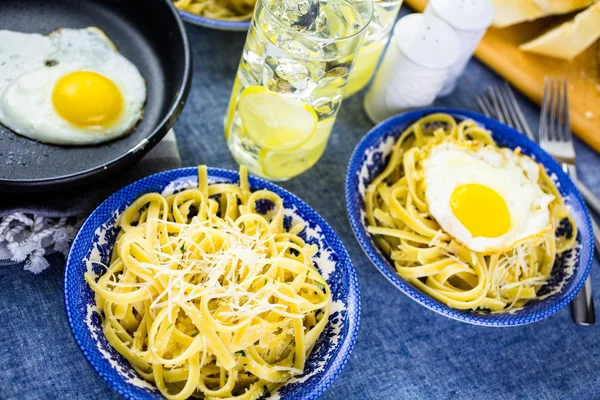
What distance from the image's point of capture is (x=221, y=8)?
86.3 inches

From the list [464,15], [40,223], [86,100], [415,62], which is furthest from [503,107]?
[40,223]

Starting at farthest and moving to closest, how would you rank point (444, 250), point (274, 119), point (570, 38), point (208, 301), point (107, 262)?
1. point (570, 38)
2. point (444, 250)
3. point (274, 119)
4. point (107, 262)
5. point (208, 301)

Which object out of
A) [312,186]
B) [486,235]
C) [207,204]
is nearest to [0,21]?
[207,204]

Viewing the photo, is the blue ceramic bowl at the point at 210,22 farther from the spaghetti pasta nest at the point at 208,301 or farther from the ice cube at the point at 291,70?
the spaghetti pasta nest at the point at 208,301

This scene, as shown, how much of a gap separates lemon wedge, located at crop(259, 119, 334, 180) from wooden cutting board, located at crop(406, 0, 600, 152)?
108cm

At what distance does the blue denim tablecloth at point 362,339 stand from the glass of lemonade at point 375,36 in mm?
234

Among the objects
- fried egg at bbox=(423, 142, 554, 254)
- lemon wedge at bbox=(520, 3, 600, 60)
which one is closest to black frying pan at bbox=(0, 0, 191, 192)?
fried egg at bbox=(423, 142, 554, 254)

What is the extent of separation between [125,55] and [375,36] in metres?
0.87

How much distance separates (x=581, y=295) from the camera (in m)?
1.87

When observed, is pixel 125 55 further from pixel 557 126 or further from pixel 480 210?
pixel 557 126

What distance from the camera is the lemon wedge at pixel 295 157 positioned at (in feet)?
5.59

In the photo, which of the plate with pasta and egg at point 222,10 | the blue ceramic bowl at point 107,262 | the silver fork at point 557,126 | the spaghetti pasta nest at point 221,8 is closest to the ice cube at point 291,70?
the blue ceramic bowl at point 107,262

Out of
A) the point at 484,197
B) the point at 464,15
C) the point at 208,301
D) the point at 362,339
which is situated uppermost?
the point at 464,15

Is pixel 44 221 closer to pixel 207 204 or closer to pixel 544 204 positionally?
pixel 207 204
